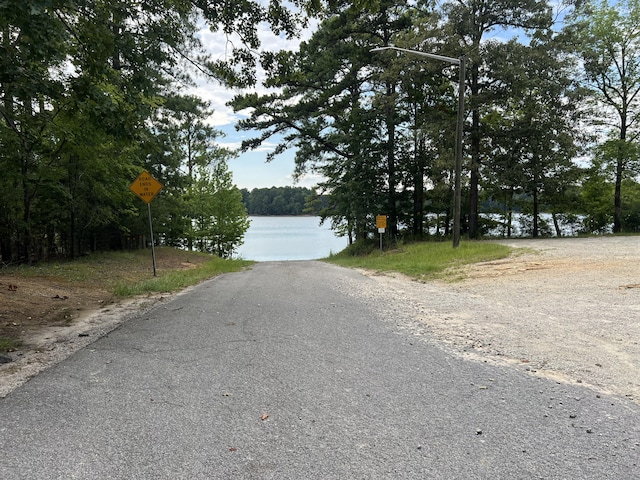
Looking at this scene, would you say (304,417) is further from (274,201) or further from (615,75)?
(274,201)

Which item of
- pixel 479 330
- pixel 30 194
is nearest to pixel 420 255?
pixel 479 330

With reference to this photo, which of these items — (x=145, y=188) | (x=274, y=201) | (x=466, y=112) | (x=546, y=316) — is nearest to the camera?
(x=546, y=316)

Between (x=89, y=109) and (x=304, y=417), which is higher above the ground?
(x=89, y=109)

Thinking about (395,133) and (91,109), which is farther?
(395,133)

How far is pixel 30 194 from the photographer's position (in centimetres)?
1348

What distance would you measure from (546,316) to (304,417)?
14.3 ft

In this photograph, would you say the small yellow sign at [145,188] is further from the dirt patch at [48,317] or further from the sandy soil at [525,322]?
the sandy soil at [525,322]

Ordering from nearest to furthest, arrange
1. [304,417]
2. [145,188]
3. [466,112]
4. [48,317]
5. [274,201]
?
[304,417] < [48,317] < [145,188] < [466,112] < [274,201]

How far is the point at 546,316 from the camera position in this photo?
18.8 feet

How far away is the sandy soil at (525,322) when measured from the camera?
150 inches

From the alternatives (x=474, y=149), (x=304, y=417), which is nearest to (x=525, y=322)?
(x=304, y=417)

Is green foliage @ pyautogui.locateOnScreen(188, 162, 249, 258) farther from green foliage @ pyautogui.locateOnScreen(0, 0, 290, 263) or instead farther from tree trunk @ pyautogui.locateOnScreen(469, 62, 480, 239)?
tree trunk @ pyautogui.locateOnScreen(469, 62, 480, 239)

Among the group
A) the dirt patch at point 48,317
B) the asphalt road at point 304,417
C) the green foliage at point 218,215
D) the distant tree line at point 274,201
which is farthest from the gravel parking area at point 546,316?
the distant tree line at point 274,201

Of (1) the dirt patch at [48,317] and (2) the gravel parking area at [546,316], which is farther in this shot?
(1) the dirt patch at [48,317]
